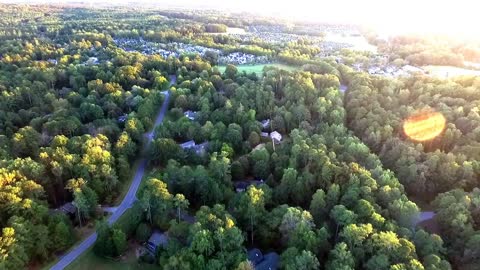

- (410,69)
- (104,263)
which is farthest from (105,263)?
(410,69)

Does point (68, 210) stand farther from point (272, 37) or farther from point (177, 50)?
point (272, 37)

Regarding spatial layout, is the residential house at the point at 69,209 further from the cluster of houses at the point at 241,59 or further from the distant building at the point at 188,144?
the cluster of houses at the point at 241,59

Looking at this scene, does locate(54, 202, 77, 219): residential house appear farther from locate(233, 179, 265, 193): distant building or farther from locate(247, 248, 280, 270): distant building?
locate(247, 248, 280, 270): distant building

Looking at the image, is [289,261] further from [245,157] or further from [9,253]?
[9,253]

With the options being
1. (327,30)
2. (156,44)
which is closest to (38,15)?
(156,44)

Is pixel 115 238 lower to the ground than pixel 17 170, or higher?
lower

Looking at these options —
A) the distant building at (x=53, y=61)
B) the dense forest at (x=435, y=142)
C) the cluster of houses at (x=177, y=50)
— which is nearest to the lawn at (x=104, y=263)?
the dense forest at (x=435, y=142)

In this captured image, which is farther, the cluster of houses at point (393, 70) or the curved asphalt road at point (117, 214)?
the cluster of houses at point (393, 70)
